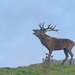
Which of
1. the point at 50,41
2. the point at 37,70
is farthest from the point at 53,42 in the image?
the point at 37,70

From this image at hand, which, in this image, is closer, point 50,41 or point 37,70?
point 37,70

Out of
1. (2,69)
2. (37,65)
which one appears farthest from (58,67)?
(2,69)

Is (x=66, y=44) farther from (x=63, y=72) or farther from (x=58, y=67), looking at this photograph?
(x=63, y=72)

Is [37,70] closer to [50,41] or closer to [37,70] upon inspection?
[37,70]

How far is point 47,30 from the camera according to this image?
27.5 metres

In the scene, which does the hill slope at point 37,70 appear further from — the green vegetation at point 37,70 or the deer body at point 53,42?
the deer body at point 53,42

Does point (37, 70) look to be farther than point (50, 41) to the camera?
No

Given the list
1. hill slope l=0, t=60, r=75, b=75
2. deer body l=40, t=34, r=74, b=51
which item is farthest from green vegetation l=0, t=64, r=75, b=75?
deer body l=40, t=34, r=74, b=51

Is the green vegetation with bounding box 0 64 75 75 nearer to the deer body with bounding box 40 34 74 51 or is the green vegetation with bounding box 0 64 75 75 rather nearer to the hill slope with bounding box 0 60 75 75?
the hill slope with bounding box 0 60 75 75

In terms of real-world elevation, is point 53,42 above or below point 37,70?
above

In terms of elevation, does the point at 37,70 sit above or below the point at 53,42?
below

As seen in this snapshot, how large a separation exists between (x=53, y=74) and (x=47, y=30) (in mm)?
6207

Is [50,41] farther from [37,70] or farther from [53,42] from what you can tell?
[37,70]

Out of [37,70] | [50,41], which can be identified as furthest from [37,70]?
[50,41]
